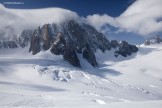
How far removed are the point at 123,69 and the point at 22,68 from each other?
8533cm

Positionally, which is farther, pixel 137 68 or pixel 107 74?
pixel 137 68

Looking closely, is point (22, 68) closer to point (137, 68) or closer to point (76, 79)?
point (76, 79)

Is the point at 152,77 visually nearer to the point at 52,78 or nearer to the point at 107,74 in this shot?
the point at 107,74

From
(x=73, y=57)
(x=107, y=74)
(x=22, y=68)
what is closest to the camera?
(x=22, y=68)

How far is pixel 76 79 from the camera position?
125500 mm

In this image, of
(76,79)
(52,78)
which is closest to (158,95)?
(76,79)

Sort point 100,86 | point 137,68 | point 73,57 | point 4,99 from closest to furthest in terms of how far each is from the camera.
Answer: point 4,99 < point 100,86 < point 73,57 < point 137,68

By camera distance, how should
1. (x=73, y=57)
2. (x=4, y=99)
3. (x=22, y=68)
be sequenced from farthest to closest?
(x=73, y=57)
(x=22, y=68)
(x=4, y=99)

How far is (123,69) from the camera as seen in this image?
18950 cm

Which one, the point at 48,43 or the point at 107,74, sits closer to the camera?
the point at 107,74

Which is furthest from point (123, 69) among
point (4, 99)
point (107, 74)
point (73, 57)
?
point (4, 99)

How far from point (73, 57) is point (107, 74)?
30073 millimetres

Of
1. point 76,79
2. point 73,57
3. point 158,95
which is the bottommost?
point 158,95

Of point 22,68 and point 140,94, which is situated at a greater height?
point 22,68
